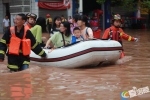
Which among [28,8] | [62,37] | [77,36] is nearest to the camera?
[77,36]

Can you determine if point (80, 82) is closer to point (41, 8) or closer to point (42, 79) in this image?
point (42, 79)

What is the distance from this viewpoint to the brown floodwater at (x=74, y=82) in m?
6.36

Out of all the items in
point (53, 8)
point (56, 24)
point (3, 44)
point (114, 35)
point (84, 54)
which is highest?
point (56, 24)

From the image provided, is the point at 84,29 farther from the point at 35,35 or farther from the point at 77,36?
the point at 35,35

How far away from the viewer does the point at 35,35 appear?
9.98m

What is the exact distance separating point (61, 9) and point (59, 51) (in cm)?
2243

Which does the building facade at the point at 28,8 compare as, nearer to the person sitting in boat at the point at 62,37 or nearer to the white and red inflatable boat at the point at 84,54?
the person sitting in boat at the point at 62,37

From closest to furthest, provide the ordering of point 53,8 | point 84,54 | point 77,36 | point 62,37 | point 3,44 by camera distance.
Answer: point 3,44 < point 84,54 < point 77,36 < point 62,37 < point 53,8

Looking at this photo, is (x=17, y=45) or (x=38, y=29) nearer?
(x=17, y=45)

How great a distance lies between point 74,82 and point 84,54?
1693 millimetres

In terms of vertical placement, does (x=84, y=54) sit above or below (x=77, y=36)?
below

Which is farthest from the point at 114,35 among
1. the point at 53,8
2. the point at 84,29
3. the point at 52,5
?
the point at 53,8

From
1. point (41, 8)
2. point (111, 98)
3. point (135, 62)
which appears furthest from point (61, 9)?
point (111, 98)

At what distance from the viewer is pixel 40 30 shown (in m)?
9.85
